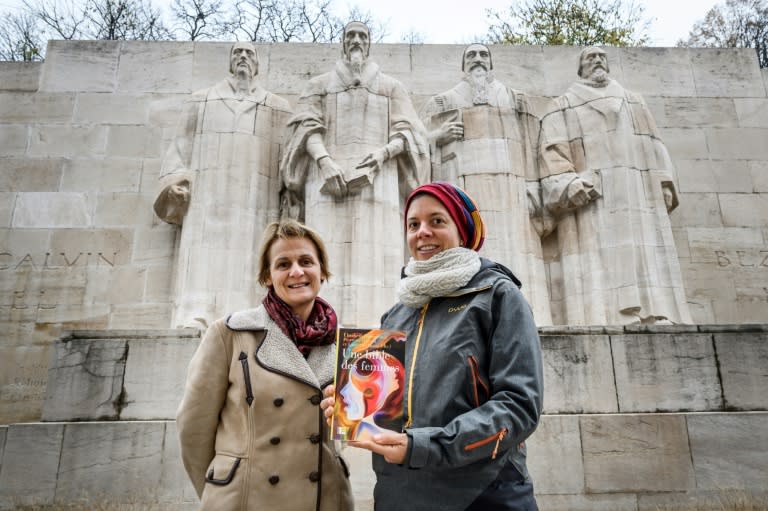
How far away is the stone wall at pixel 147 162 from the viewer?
8.80 m

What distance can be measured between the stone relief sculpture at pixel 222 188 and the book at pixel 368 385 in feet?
17.9

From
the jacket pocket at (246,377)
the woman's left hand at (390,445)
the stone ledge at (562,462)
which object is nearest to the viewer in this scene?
the woman's left hand at (390,445)

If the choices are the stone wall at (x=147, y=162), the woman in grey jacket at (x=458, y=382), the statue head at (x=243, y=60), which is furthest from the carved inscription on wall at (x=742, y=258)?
the woman in grey jacket at (x=458, y=382)

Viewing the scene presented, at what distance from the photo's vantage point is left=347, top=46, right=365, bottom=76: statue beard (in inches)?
335

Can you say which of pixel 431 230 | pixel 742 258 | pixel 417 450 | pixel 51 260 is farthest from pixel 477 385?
pixel 742 258

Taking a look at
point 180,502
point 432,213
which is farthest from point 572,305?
point 432,213

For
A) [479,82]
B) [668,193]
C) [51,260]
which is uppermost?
[479,82]

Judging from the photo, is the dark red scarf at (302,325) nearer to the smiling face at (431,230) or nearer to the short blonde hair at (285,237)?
the short blonde hair at (285,237)

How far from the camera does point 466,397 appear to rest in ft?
7.38

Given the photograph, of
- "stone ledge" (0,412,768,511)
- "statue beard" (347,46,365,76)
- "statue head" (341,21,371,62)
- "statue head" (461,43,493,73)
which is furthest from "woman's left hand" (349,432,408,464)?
"statue head" (461,43,493,73)

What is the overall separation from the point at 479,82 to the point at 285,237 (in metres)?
6.81

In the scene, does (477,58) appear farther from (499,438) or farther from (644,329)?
(499,438)

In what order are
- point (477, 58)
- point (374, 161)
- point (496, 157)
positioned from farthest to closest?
point (477, 58)
point (496, 157)
point (374, 161)

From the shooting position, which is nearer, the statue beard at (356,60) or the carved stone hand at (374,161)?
the carved stone hand at (374,161)
